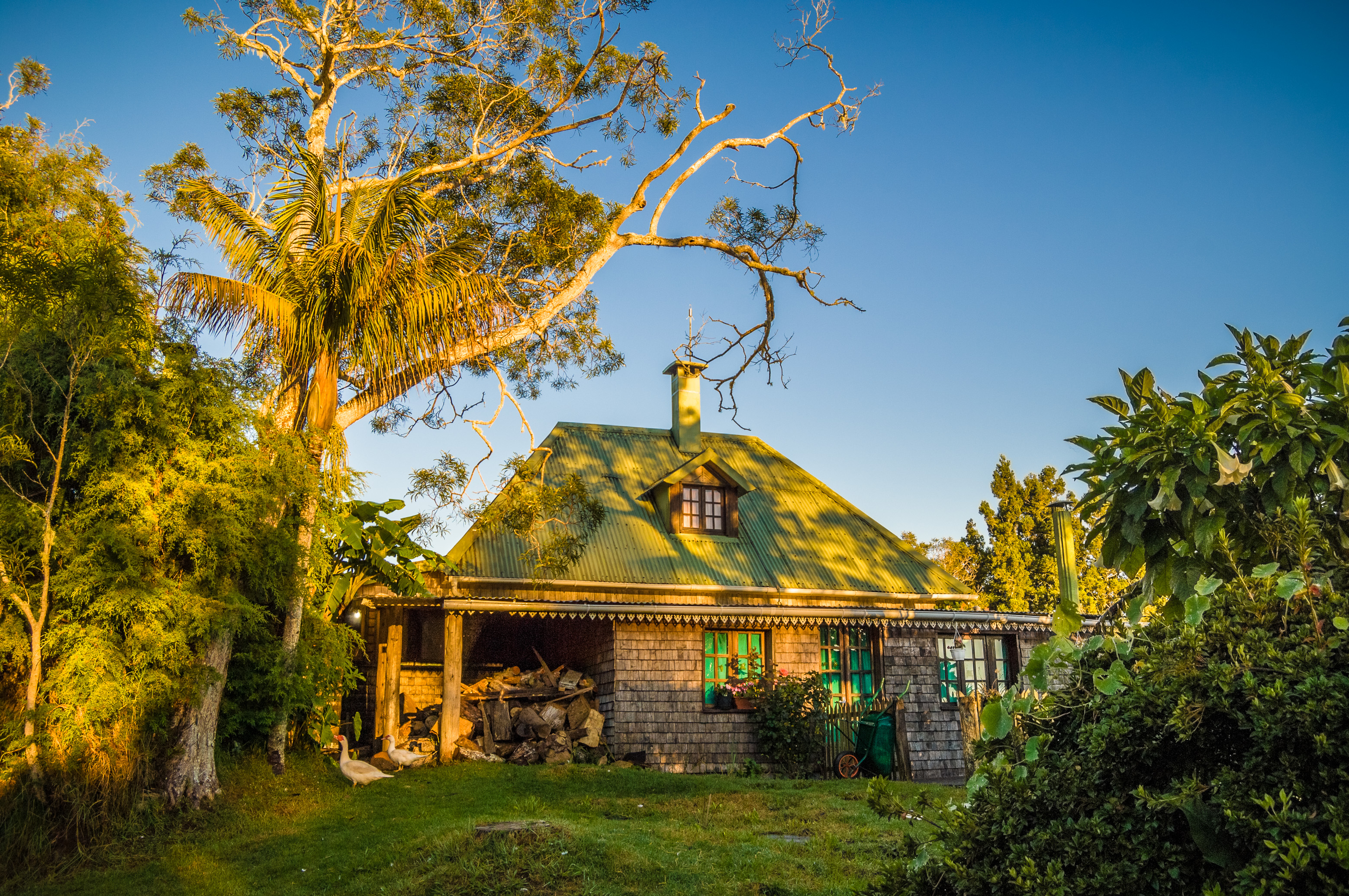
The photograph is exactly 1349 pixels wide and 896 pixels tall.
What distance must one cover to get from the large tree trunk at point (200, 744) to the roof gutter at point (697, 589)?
5.47m

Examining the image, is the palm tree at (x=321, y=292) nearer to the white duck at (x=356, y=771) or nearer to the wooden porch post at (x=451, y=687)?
the white duck at (x=356, y=771)

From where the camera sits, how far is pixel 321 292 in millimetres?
11188

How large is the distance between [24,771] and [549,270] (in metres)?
9.90

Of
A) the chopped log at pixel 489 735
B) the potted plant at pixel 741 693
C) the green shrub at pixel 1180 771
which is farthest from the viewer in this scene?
the potted plant at pixel 741 693

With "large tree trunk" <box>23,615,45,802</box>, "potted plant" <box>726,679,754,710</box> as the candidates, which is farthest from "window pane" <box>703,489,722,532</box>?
"large tree trunk" <box>23,615,45,802</box>

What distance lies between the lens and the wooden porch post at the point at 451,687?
1380cm

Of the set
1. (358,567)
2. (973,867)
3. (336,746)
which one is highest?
(358,567)

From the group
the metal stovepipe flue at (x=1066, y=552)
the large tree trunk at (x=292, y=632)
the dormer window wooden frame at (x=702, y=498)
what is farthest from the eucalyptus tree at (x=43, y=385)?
the metal stovepipe flue at (x=1066, y=552)

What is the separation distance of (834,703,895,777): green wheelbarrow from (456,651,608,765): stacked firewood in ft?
12.5

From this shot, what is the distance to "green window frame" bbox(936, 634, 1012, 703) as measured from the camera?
1755cm

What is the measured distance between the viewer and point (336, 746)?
12234 millimetres

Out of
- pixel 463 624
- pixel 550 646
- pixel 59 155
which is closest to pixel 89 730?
pixel 463 624

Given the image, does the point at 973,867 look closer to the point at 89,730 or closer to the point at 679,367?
the point at 89,730

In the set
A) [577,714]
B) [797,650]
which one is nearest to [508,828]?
[577,714]
